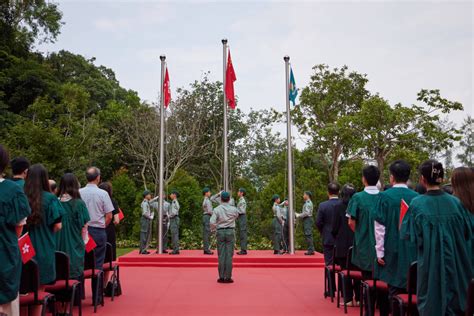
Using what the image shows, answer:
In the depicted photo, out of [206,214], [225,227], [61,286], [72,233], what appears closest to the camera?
[61,286]

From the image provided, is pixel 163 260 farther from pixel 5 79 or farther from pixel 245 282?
pixel 5 79

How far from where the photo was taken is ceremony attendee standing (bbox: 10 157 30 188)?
4705 mm

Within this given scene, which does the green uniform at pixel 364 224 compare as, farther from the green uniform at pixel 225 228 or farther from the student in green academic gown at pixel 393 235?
the green uniform at pixel 225 228

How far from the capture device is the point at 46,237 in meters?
4.98

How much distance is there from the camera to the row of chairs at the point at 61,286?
4431 mm

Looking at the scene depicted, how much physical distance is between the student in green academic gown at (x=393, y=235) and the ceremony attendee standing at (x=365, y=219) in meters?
0.72

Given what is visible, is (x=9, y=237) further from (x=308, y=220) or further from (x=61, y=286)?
(x=308, y=220)

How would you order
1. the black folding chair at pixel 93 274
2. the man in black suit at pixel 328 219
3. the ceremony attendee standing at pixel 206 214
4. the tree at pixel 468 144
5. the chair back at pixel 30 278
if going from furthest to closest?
the tree at pixel 468 144, the ceremony attendee standing at pixel 206 214, the man in black suit at pixel 328 219, the black folding chair at pixel 93 274, the chair back at pixel 30 278

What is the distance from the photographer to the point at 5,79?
86.7ft

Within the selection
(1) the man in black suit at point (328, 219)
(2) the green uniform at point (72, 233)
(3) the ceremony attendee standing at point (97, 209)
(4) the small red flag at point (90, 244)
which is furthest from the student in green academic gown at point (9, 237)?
(1) the man in black suit at point (328, 219)

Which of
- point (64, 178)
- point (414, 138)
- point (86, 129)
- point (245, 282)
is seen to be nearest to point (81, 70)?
point (86, 129)

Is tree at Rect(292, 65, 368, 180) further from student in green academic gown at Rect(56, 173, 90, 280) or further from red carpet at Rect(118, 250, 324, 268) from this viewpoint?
student in green academic gown at Rect(56, 173, 90, 280)

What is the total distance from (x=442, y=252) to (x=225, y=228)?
609 centimetres

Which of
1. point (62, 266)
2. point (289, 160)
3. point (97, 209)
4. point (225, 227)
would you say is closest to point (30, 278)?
point (62, 266)
